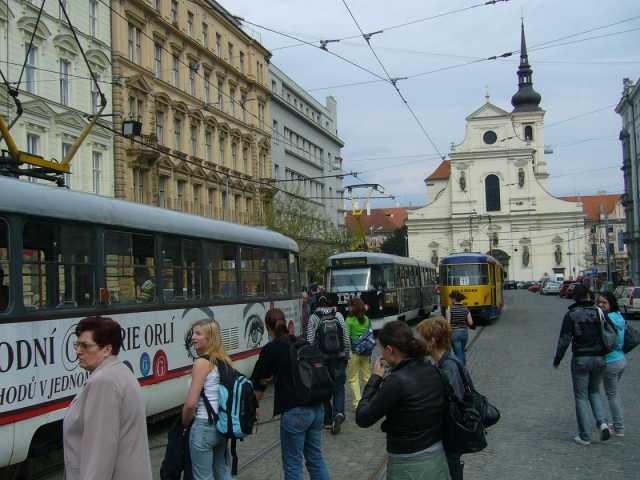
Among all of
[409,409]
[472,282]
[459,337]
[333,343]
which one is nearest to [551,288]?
[472,282]

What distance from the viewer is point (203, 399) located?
5309mm

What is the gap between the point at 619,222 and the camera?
11006cm

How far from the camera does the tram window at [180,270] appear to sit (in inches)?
412

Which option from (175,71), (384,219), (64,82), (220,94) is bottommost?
(64,82)

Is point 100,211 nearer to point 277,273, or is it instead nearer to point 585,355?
point 585,355

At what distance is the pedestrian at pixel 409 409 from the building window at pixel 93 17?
2862 centimetres

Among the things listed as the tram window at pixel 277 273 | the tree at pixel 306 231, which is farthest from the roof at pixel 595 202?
the tram window at pixel 277 273

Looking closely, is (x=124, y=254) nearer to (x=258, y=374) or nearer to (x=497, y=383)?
(x=258, y=374)

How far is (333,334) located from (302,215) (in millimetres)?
33737

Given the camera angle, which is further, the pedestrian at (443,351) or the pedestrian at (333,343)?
the pedestrian at (333,343)

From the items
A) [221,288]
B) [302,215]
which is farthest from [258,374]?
[302,215]

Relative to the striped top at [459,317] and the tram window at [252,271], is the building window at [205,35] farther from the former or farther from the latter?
the striped top at [459,317]

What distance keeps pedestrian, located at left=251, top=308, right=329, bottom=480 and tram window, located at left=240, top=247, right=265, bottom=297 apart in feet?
23.1

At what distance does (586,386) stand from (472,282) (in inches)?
878
